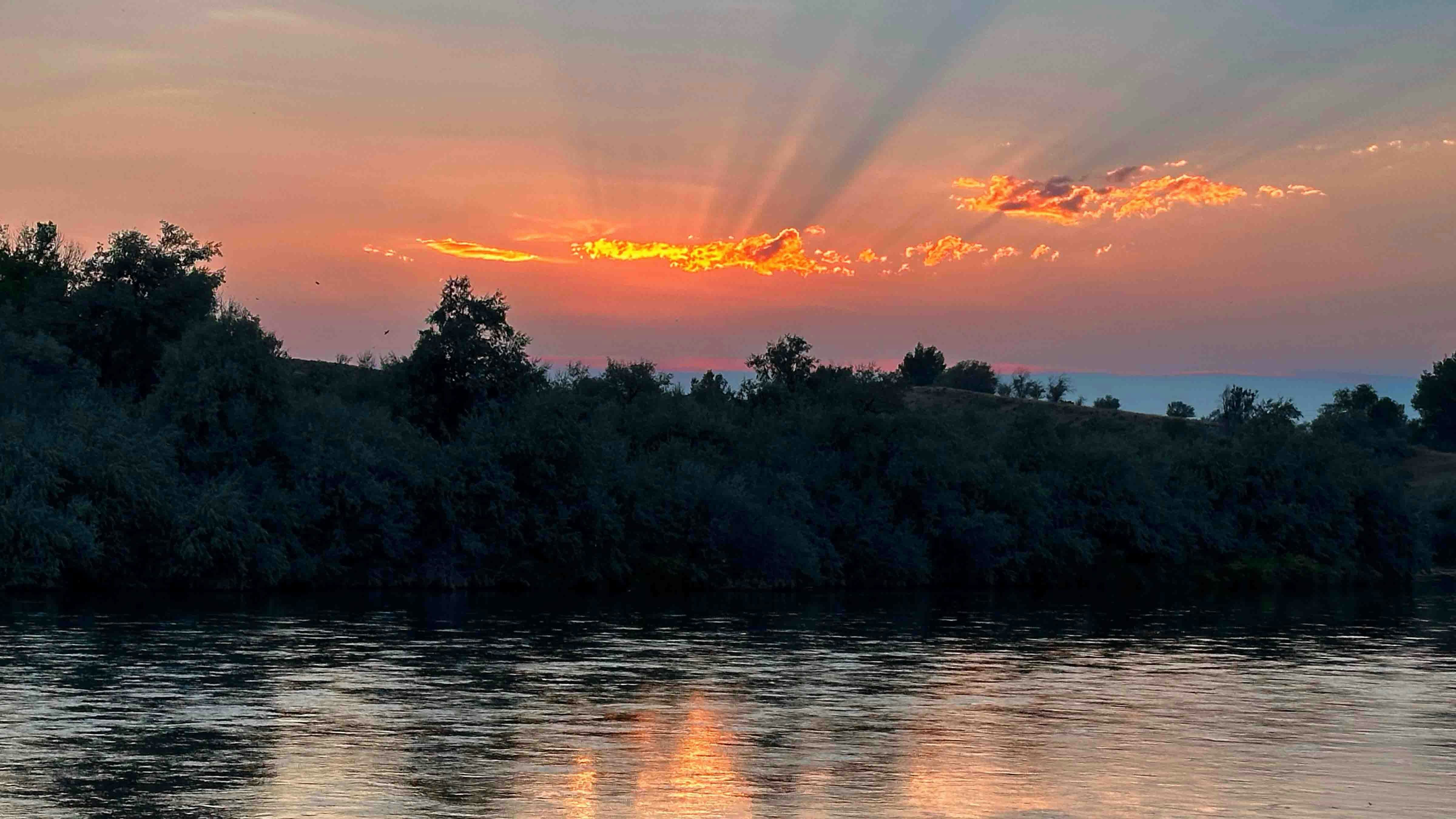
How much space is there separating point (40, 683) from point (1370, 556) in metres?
93.0

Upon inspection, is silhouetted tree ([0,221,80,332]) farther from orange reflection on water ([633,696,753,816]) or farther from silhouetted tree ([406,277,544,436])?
orange reflection on water ([633,696,753,816])

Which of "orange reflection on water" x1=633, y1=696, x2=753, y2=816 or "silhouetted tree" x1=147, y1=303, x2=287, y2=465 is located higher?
"silhouetted tree" x1=147, y1=303, x2=287, y2=465

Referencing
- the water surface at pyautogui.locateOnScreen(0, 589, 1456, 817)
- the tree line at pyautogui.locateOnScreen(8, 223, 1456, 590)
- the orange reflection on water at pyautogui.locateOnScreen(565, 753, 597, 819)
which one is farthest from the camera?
the tree line at pyautogui.locateOnScreen(8, 223, 1456, 590)

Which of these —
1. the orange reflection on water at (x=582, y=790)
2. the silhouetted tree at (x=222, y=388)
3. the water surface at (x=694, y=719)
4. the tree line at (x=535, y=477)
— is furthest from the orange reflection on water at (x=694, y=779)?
the silhouetted tree at (x=222, y=388)

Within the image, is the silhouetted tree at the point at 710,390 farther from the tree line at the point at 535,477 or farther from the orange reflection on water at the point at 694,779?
the orange reflection on water at the point at 694,779

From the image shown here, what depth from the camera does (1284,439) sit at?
105 meters

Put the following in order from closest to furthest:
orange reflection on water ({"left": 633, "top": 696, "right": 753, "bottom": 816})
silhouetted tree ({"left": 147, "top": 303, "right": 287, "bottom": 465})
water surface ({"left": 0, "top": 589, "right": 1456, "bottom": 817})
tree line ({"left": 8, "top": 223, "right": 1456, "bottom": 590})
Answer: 1. orange reflection on water ({"left": 633, "top": 696, "right": 753, "bottom": 816})
2. water surface ({"left": 0, "top": 589, "right": 1456, "bottom": 817})
3. tree line ({"left": 8, "top": 223, "right": 1456, "bottom": 590})
4. silhouetted tree ({"left": 147, "top": 303, "right": 287, "bottom": 465})

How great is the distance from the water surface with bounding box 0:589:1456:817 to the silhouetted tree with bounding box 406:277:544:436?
2855cm

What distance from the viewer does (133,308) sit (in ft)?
257

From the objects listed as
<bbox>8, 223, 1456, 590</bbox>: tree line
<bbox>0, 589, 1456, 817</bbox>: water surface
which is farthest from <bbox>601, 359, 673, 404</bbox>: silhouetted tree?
<bbox>0, 589, 1456, 817</bbox>: water surface

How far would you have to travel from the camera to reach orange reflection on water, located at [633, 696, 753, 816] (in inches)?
742

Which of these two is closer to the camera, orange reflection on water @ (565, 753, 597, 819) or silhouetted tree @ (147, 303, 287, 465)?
orange reflection on water @ (565, 753, 597, 819)

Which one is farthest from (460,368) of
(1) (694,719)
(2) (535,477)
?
(1) (694,719)

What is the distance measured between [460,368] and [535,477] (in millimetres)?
10673
